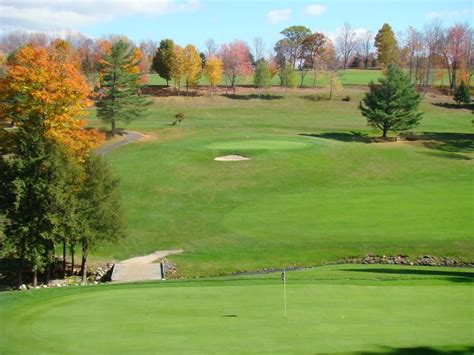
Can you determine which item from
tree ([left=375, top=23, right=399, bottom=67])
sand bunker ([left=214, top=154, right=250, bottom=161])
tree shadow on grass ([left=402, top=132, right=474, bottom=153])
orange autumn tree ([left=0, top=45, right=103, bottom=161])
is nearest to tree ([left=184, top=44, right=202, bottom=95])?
tree shadow on grass ([left=402, top=132, right=474, bottom=153])

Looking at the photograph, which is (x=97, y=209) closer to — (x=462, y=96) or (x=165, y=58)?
(x=165, y=58)

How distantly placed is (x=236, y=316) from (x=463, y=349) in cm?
454

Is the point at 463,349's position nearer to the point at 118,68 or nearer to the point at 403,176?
the point at 403,176

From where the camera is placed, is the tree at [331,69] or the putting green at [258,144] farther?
the tree at [331,69]

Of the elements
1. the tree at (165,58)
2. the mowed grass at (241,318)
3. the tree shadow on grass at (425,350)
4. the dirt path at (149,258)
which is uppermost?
the tree at (165,58)

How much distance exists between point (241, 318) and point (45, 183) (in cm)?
1612

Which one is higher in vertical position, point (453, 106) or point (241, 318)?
point (453, 106)

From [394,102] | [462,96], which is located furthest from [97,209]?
[462,96]

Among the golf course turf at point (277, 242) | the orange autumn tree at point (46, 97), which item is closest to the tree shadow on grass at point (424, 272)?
the golf course turf at point (277, 242)

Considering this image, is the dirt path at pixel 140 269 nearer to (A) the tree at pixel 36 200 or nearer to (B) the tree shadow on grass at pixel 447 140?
(A) the tree at pixel 36 200

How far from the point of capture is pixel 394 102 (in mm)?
61000

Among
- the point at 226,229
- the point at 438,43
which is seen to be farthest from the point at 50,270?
the point at 438,43

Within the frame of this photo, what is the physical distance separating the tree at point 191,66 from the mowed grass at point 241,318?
79.5 m

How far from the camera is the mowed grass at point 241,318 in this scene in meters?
9.95
